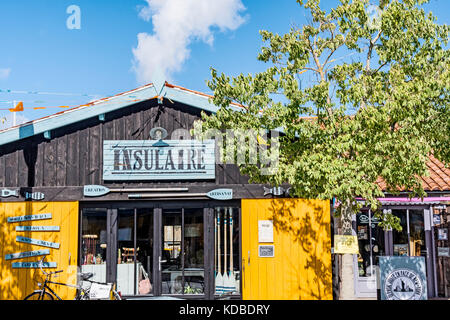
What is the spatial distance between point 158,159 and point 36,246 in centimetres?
337

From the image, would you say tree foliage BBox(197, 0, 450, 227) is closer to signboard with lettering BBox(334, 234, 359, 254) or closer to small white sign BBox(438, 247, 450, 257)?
signboard with lettering BBox(334, 234, 359, 254)

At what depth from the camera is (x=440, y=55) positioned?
8453mm

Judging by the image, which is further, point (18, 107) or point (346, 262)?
point (18, 107)

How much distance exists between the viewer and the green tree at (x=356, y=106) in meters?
8.16

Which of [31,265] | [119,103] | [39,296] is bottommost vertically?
[39,296]

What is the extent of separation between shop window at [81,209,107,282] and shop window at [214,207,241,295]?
2.57m

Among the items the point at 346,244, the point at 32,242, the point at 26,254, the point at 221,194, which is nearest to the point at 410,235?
the point at 346,244

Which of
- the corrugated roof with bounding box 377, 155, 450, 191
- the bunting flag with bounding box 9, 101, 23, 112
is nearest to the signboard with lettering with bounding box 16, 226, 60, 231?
the bunting flag with bounding box 9, 101, 23, 112

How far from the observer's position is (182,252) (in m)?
11.4

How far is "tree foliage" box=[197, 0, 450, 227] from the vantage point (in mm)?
8164

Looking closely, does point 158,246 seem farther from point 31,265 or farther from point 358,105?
point 358,105

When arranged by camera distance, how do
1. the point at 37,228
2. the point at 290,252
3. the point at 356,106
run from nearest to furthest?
the point at 356,106 < the point at 290,252 < the point at 37,228

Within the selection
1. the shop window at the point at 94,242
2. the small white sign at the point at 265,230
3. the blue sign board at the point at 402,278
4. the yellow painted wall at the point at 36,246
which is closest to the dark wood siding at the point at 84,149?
the yellow painted wall at the point at 36,246
